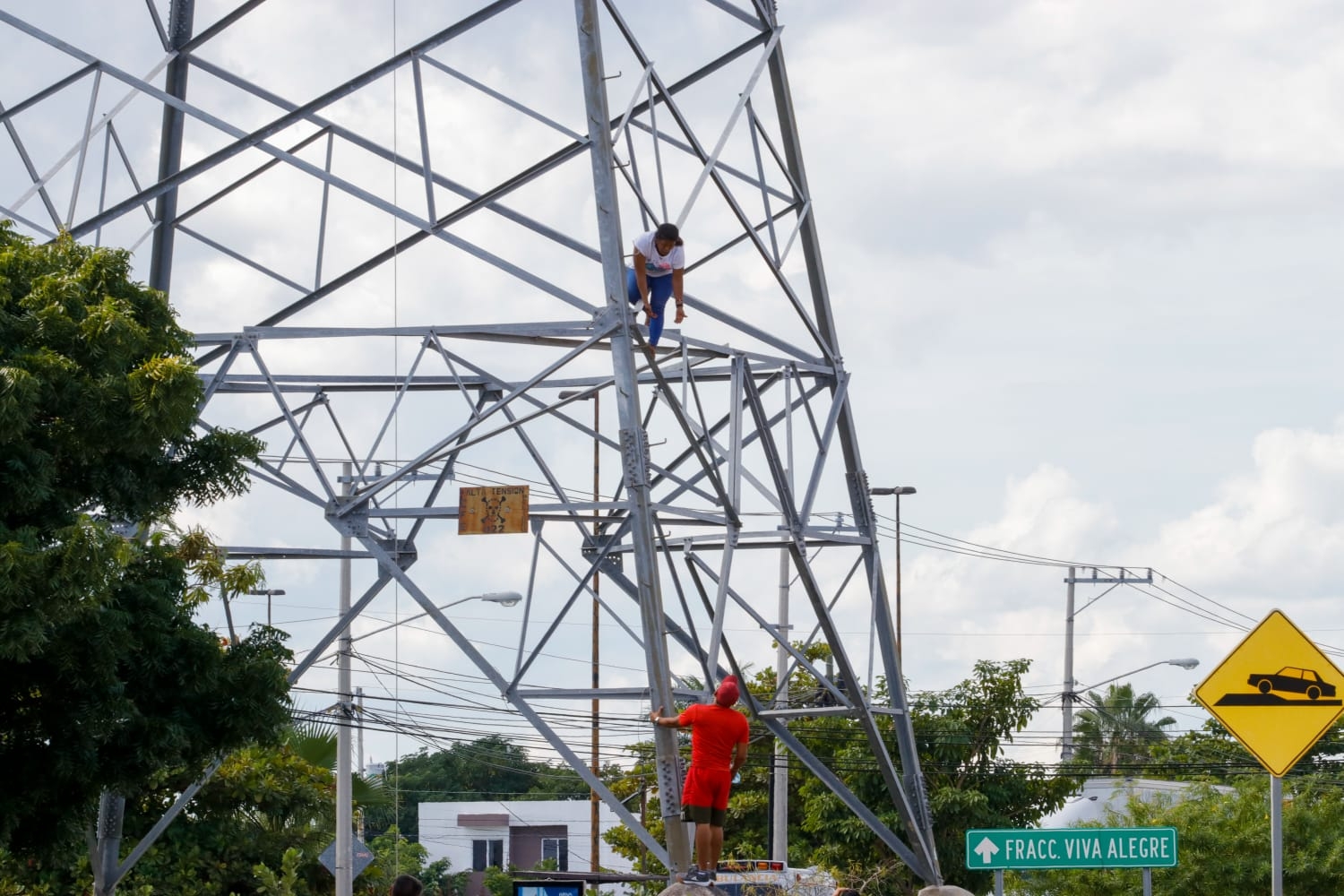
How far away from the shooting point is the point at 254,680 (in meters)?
14.5

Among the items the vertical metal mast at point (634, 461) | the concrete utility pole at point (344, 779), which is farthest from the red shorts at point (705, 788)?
the concrete utility pole at point (344, 779)

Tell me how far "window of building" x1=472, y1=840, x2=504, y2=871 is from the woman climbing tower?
208 feet

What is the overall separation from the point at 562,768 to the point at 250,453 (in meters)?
80.0

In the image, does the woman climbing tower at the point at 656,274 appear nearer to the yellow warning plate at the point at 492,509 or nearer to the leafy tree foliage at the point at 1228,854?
the yellow warning plate at the point at 492,509

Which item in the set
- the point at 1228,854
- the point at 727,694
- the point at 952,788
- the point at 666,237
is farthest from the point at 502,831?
the point at 727,694

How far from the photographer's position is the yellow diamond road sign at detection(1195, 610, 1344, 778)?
38.1 feet

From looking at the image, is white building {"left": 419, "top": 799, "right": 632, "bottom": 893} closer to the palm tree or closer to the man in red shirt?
the palm tree

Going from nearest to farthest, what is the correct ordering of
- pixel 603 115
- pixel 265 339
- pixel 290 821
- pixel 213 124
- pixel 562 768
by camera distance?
pixel 603 115 < pixel 213 124 < pixel 265 339 < pixel 290 821 < pixel 562 768

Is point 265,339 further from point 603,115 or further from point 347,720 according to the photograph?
point 347,720

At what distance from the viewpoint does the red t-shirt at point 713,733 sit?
14.2 meters

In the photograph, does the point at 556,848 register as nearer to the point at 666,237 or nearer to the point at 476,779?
the point at 476,779

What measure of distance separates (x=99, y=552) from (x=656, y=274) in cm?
637

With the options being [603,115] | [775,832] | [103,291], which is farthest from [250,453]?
[775,832]

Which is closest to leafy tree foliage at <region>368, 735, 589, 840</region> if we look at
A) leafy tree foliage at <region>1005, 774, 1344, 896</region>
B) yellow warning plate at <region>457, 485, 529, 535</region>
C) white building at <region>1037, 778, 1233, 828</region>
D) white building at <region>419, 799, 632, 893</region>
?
white building at <region>419, 799, 632, 893</region>
